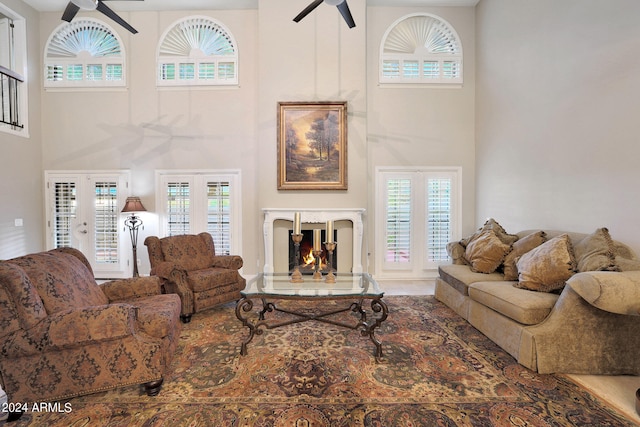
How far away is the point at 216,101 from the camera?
18.3ft

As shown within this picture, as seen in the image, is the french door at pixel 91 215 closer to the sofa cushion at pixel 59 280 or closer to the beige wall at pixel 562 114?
the sofa cushion at pixel 59 280

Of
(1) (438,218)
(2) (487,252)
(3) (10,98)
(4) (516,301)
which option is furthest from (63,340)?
(3) (10,98)

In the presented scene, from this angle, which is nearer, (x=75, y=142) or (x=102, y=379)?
(x=102, y=379)

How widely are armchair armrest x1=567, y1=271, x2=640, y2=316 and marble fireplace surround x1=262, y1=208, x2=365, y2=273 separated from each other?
337 centimetres

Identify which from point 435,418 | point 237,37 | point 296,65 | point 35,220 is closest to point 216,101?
point 237,37

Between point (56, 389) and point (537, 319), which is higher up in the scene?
point (537, 319)

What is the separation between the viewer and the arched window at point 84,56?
219 inches

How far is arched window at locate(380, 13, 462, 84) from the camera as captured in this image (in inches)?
219

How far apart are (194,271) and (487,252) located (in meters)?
3.76

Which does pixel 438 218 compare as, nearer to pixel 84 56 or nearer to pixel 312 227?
pixel 312 227

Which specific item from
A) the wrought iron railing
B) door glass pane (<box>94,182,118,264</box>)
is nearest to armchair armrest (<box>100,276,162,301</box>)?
door glass pane (<box>94,182,118,264</box>)

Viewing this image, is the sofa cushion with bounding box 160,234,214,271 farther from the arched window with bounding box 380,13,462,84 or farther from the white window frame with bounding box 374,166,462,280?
the arched window with bounding box 380,13,462,84

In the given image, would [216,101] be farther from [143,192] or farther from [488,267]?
[488,267]

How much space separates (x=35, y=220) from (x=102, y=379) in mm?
5115
